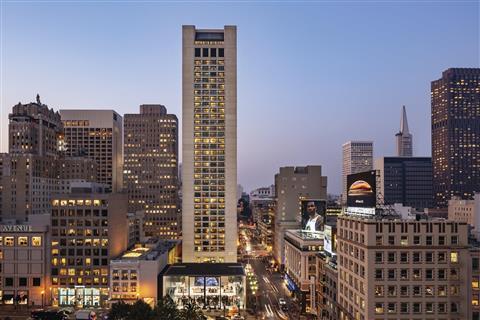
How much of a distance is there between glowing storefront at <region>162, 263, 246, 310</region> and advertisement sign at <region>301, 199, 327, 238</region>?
5006 centimetres

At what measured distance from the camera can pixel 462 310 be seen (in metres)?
89.8

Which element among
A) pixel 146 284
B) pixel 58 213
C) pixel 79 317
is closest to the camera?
pixel 79 317

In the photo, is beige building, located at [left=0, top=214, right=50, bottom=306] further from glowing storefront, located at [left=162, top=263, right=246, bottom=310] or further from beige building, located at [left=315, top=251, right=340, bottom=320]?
beige building, located at [left=315, top=251, right=340, bottom=320]

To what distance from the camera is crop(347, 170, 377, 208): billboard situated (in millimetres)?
99875

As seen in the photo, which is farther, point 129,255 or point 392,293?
point 129,255

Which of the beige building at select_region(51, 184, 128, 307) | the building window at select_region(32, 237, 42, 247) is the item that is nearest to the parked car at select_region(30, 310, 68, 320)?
the beige building at select_region(51, 184, 128, 307)

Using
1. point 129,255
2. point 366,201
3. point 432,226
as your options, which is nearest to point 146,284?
point 129,255

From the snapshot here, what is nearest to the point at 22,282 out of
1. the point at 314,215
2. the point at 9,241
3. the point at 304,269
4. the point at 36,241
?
the point at 36,241

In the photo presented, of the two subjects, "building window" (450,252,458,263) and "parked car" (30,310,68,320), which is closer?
"building window" (450,252,458,263)

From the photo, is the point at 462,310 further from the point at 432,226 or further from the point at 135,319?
the point at 135,319

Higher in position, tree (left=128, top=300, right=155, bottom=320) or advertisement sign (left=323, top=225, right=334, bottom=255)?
advertisement sign (left=323, top=225, right=334, bottom=255)

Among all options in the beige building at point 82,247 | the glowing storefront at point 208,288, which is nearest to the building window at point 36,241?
the beige building at point 82,247

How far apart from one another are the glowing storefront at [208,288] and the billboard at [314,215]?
5299 centimetres

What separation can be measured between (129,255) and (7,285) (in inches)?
1503
